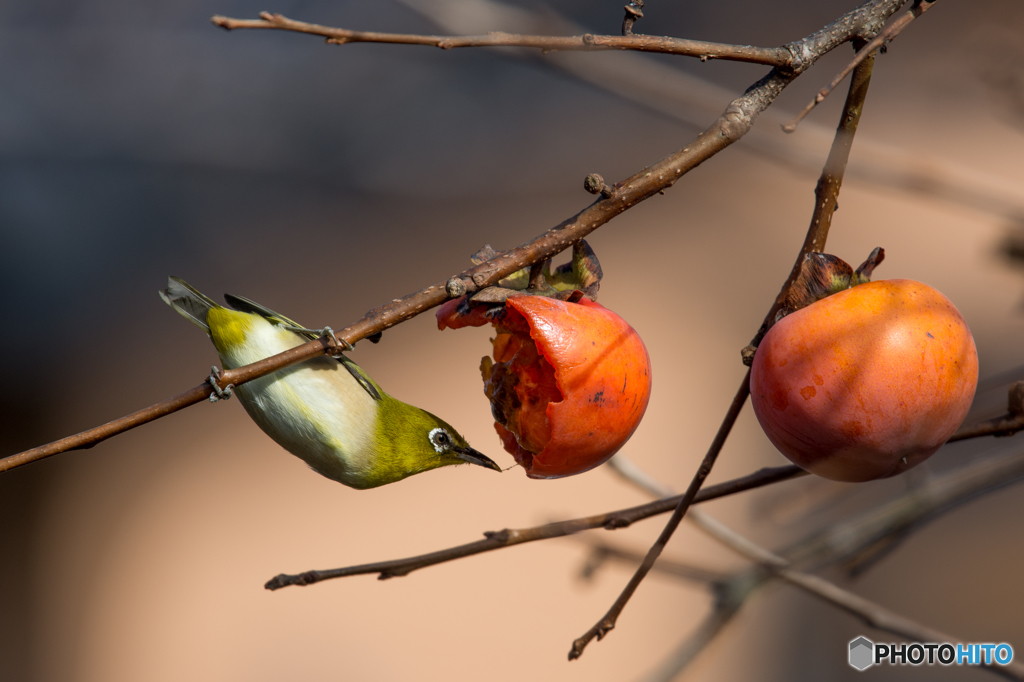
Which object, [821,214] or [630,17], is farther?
[821,214]

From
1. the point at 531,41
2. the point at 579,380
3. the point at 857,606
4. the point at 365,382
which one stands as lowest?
the point at 857,606

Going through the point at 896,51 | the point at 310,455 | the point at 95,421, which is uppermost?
the point at 896,51

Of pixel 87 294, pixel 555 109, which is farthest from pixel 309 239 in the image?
pixel 555 109

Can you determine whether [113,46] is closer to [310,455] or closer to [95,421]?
[95,421]

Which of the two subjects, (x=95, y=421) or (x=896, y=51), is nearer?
(x=896, y=51)

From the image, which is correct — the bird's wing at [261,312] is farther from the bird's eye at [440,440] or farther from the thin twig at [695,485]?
the thin twig at [695,485]

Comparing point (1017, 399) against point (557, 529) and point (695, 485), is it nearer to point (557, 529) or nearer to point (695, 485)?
point (695, 485)

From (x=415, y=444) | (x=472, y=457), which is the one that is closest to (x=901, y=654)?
(x=472, y=457)
